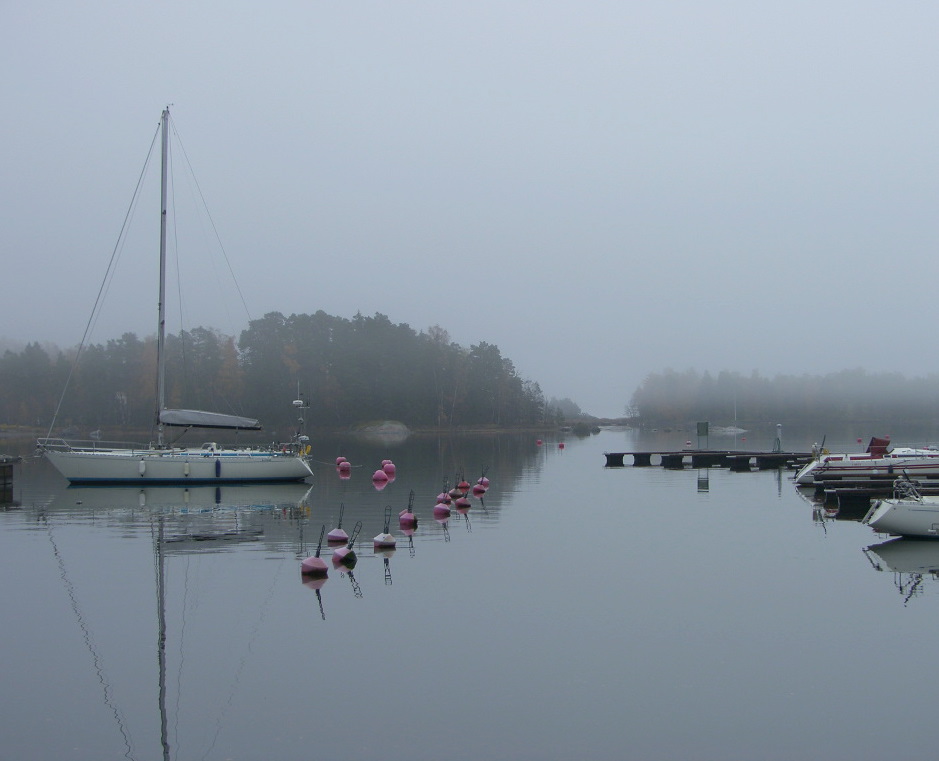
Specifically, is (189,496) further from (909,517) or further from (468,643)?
(909,517)

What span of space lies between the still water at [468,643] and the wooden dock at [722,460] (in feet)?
115

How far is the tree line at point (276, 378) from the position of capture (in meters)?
159

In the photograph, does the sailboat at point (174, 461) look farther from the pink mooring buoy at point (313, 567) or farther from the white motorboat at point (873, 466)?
the white motorboat at point (873, 466)

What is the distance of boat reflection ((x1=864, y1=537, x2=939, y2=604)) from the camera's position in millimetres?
23947

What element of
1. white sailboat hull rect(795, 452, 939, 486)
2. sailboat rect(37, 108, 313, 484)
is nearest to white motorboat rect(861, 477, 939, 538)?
white sailboat hull rect(795, 452, 939, 486)

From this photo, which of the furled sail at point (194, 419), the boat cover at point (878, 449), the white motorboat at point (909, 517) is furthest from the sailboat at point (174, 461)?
the boat cover at point (878, 449)

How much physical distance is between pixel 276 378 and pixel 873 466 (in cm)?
12701

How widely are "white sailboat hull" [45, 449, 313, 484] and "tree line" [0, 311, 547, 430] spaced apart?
335 feet

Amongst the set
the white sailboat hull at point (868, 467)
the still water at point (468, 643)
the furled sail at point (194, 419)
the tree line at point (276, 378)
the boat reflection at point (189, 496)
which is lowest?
the still water at point (468, 643)

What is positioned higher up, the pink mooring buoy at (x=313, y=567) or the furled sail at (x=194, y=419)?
the furled sail at (x=194, y=419)

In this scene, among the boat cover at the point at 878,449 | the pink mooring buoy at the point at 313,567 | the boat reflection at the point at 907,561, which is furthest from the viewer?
the boat cover at the point at 878,449

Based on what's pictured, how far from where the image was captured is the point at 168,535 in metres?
31.7

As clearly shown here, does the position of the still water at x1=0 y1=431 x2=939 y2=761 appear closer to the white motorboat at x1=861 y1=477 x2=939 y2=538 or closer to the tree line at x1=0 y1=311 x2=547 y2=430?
the white motorboat at x1=861 y1=477 x2=939 y2=538

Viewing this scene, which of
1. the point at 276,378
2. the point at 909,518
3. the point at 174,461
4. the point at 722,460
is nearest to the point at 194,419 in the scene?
the point at 174,461
